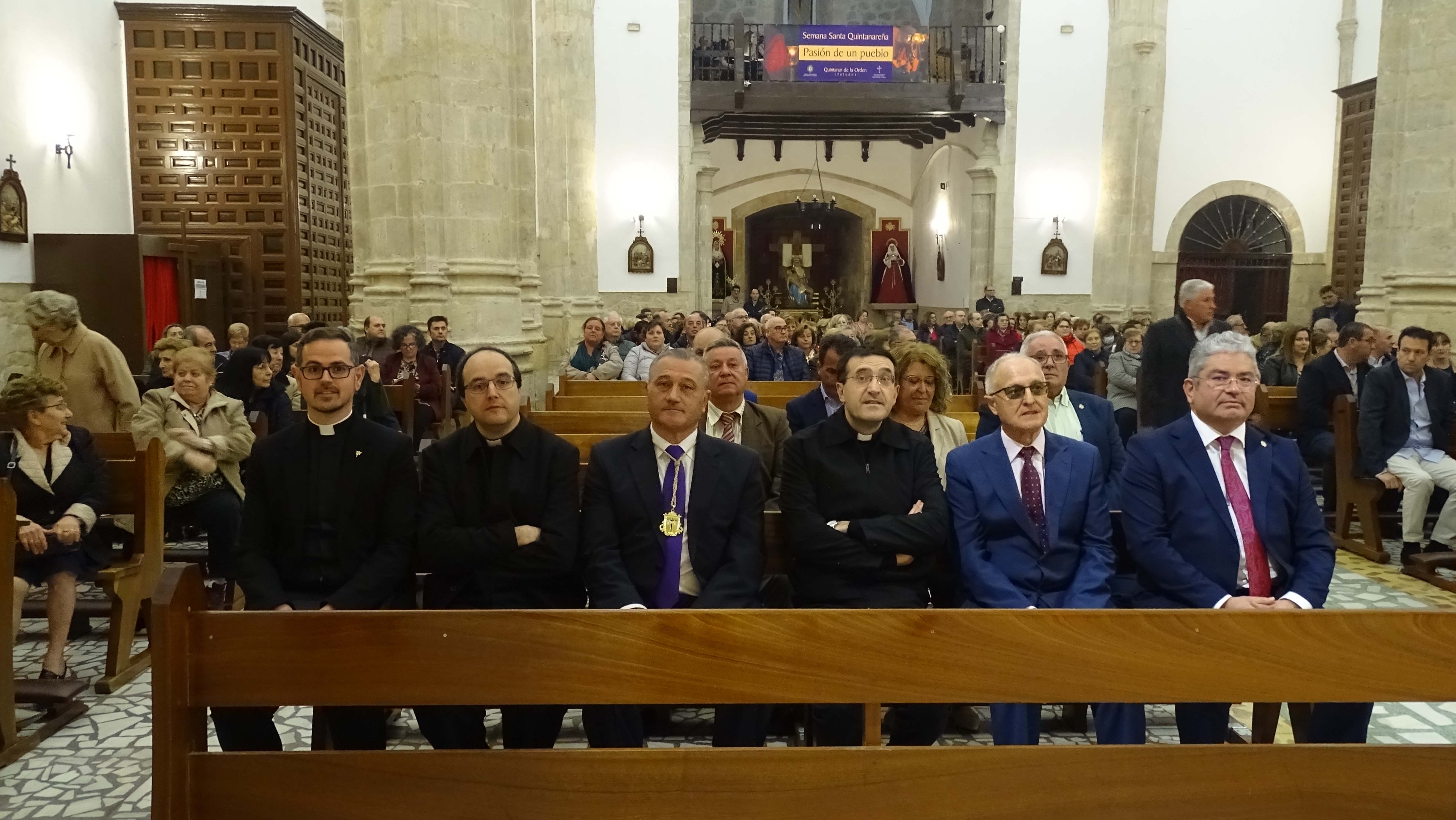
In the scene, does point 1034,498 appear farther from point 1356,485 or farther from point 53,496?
point 1356,485

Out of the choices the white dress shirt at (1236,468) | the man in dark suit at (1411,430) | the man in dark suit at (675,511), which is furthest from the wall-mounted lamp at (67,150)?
the man in dark suit at (1411,430)

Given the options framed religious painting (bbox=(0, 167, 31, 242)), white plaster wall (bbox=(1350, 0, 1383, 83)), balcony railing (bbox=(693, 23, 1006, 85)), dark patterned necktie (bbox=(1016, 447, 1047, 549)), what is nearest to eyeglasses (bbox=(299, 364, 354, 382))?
dark patterned necktie (bbox=(1016, 447, 1047, 549))

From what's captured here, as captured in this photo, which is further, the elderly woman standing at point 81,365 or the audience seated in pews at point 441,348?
the audience seated in pews at point 441,348

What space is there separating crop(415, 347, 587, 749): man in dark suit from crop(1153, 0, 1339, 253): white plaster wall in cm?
1721

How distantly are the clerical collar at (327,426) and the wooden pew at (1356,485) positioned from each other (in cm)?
567

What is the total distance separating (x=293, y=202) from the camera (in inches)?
488

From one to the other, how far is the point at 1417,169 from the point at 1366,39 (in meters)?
11.0

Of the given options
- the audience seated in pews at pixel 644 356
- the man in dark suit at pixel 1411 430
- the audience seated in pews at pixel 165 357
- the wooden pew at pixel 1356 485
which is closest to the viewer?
the audience seated in pews at pixel 165 357

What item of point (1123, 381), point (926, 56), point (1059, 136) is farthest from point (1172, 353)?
point (926, 56)

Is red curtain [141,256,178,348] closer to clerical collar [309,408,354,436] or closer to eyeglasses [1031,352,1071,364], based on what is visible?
clerical collar [309,408,354,436]

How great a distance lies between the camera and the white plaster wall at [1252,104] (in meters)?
17.4

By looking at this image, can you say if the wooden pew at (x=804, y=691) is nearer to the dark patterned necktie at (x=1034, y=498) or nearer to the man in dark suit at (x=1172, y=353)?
the dark patterned necktie at (x=1034, y=498)

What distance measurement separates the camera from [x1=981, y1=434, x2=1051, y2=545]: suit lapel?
125 inches

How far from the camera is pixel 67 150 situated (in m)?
10.3
